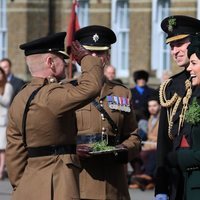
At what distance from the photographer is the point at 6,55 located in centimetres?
2612

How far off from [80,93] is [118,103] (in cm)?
134

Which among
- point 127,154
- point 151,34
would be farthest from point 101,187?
point 151,34

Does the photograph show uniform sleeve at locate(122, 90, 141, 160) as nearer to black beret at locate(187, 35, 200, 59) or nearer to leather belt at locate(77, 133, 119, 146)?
leather belt at locate(77, 133, 119, 146)

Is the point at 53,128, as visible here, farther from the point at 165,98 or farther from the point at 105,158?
the point at 105,158

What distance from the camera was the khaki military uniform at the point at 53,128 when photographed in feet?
21.6

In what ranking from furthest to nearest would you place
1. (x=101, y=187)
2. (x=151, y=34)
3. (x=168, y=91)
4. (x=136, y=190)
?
(x=151, y=34) → (x=136, y=190) → (x=101, y=187) → (x=168, y=91)

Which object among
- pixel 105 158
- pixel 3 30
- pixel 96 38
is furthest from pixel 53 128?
pixel 3 30

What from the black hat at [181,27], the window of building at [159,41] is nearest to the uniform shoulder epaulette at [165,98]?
the black hat at [181,27]

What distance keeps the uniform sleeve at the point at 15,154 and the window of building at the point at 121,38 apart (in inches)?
694

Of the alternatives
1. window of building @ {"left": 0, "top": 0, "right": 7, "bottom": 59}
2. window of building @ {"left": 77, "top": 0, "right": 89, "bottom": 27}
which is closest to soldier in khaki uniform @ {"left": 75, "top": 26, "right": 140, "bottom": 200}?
window of building @ {"left": 77, "top": 0, "right": 89, "bottom": 27}

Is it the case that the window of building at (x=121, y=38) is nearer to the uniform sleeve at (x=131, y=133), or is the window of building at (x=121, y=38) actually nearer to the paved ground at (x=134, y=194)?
the paved ground at (x=134, y=194)

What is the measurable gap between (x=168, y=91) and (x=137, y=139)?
32.0 inches

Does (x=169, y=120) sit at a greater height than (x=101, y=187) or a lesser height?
greater

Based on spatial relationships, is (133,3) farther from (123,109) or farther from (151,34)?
(123,109)
